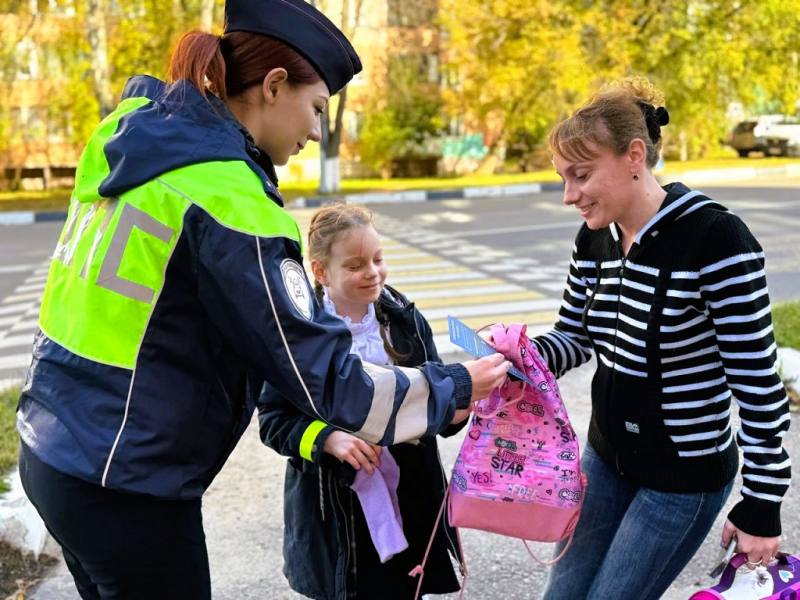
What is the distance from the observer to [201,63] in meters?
1.91

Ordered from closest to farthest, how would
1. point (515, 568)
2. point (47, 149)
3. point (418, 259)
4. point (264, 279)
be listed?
point (264, 279), point (515, 568), point (418, 259), point (47, 149)

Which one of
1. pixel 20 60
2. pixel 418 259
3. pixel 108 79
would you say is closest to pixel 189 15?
pixel 108 79

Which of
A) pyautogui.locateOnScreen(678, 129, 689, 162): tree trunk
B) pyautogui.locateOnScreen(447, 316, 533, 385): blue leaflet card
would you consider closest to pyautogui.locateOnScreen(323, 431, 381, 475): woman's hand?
pyautogui.locateOnScreen(447, 316, 533, 385): blue leaflet card

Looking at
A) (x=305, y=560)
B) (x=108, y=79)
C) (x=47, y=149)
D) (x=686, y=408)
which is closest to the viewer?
(x=686, y=408)

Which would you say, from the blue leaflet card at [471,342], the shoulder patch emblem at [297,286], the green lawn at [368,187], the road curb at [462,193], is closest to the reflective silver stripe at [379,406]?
the shoulder patch emblem at [297,286]

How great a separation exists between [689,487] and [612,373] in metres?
0.34

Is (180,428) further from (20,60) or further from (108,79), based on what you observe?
(20,60)

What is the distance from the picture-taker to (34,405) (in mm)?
1969

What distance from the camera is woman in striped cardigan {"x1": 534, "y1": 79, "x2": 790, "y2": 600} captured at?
2225 millimetres

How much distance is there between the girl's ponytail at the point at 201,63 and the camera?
191 centimetres

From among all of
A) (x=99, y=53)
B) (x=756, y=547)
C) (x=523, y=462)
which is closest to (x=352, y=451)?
(x=523, y=462)

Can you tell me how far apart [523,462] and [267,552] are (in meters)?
1.90

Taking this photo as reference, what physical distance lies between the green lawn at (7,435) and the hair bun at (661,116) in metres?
3.13

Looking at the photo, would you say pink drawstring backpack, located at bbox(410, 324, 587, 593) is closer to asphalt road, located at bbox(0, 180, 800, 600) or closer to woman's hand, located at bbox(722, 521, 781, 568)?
woman's hand, located at bbox(722, 521, 781, 568)
